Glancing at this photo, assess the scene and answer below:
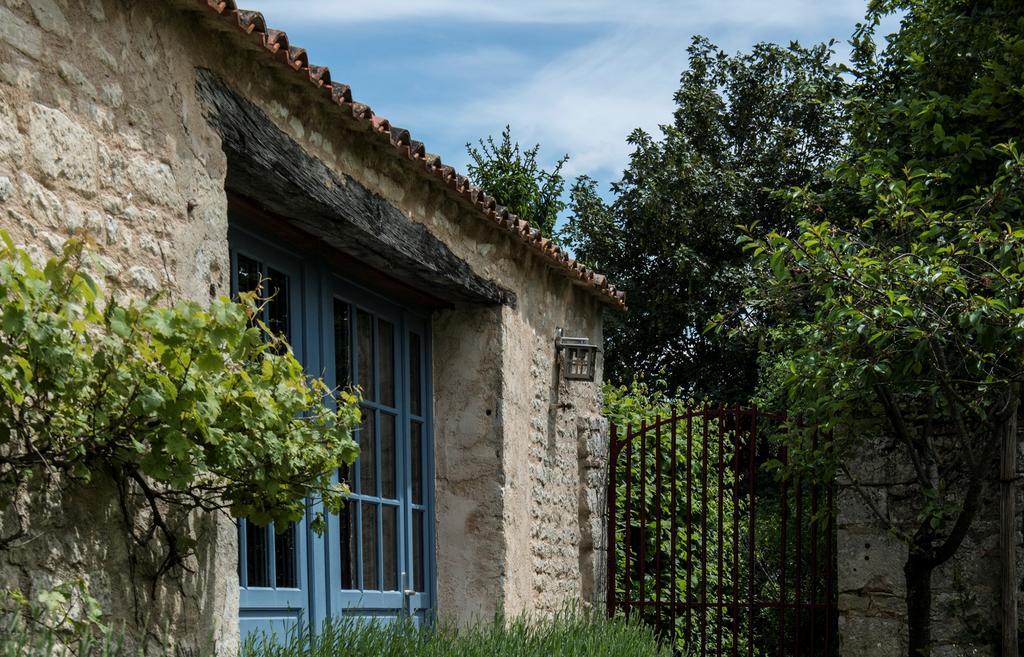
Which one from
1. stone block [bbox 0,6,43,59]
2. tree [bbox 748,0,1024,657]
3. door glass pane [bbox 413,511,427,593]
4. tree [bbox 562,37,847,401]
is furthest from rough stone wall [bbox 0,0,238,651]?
tree [bbox 562,37,847,401]

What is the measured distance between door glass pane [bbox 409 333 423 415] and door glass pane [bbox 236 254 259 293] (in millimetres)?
1653

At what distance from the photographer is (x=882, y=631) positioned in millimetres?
6562

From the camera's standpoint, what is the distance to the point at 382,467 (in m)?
6.14

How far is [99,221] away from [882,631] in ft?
15.9

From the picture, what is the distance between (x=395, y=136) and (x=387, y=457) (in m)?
1.75

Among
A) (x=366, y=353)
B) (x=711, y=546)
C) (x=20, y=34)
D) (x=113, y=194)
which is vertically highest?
(x=20, y=34)

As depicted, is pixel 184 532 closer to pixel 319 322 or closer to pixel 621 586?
pixel 319 322

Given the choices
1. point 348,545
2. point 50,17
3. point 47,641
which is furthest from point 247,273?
point 47,641

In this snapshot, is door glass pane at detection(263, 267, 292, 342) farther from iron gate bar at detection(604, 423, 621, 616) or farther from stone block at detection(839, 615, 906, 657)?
stone block at detection(839, 615, 906, 657)

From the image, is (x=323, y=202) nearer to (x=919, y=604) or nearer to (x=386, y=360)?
(x=386, y=360)

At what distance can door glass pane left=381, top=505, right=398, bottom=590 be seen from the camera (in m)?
6.09

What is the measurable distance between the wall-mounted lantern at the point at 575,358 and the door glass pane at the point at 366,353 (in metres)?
1.92

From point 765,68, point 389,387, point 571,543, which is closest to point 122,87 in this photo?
point 389,387

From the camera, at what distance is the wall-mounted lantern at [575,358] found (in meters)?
7.70
